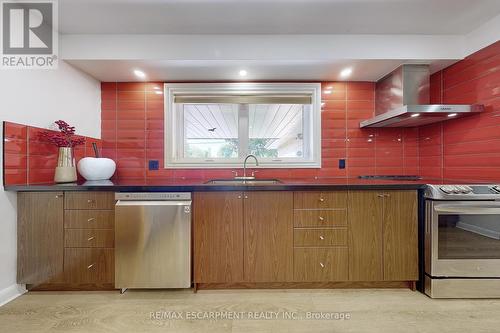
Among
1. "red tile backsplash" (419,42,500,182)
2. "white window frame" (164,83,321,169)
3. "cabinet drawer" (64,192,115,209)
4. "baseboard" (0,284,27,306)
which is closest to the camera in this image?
"baseboard" (0,284,27,306)

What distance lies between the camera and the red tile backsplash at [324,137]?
2.67 m

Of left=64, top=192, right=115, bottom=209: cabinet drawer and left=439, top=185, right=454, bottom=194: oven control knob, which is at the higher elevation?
left=439, top=185, right=454, bottom=194: oven control knob

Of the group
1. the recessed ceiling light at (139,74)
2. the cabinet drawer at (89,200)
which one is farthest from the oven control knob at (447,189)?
the recessed ceiling light at (139,74)

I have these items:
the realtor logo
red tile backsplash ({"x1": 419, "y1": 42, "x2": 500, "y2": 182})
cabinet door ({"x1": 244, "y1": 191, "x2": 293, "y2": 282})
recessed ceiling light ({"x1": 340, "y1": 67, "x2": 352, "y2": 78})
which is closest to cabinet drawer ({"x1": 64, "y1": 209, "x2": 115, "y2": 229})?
cabinet door ({"x1": 244, "y1": 191, "x2": 293, "y2": 282})

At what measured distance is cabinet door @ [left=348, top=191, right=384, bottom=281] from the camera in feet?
6.22

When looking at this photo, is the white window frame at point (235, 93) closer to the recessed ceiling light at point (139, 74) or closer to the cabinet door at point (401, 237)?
the recessed ceiling light at point (139, 74)

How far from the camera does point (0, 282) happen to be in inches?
68.6

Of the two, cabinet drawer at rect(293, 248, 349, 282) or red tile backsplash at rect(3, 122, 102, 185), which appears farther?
cabinet drawer at rect(293, 248, 349, 282)

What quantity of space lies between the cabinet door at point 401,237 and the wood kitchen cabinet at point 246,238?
2.56ft

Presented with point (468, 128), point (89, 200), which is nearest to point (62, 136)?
point (89, 200)

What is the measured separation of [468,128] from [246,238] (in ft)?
7.49

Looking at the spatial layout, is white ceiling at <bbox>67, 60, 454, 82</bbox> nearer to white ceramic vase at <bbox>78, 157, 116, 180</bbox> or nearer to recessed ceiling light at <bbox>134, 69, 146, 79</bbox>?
recessed ceiling light at <bbox>134, 69, 146, 79</bbox>

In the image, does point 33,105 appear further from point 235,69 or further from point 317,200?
point 317,200

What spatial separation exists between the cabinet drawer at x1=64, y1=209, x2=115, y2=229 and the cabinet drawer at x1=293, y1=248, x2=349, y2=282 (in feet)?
4.91
